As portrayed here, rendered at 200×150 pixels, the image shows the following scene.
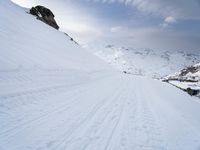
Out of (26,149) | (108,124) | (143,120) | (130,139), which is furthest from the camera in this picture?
(143,120)

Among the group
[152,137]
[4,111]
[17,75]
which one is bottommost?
[152,137]

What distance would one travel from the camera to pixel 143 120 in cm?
873

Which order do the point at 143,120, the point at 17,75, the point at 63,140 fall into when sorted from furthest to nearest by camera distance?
1. the point at 17,75
2. the point at 143,120
3. the point at 63,140

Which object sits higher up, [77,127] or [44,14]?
[44,14]

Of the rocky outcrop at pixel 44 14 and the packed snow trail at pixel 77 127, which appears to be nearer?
the packed snow trail at pixel 77 127

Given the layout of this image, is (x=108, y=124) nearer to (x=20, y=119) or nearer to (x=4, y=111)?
(x=20, y=119)

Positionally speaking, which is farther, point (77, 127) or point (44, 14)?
point (44, 14)

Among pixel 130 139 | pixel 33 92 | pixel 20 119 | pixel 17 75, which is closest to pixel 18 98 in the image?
pixel 33 92

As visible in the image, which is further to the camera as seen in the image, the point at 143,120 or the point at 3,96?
the point at 143,120

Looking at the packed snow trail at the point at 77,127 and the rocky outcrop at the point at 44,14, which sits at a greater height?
the rocky outcrop at the point at 44,14

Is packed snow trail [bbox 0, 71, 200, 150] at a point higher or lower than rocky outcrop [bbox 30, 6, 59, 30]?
lower

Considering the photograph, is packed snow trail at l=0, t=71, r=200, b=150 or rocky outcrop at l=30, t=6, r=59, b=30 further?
rocky outcrop at l=30, t=6, r=59, b=30

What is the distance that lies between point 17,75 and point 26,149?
25.1ft

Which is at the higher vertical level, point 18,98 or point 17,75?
point 17,75
